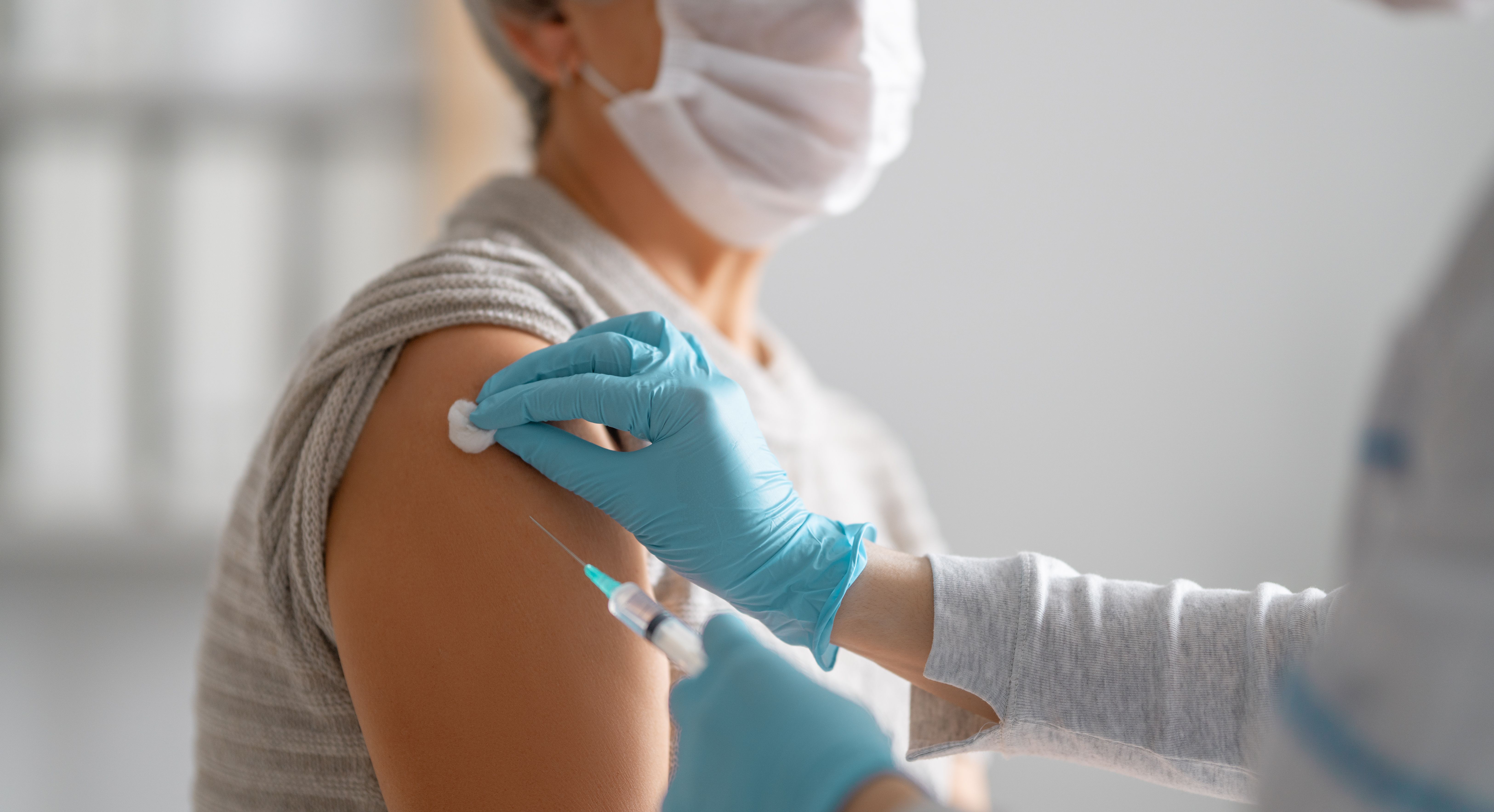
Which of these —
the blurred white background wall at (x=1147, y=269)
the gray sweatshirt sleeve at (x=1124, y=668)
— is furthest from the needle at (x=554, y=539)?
the blurred white background wall at (x=1147, y=269)

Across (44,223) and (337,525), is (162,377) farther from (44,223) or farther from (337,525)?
(337,525)

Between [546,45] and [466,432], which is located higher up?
[546,45]

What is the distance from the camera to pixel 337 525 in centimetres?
69

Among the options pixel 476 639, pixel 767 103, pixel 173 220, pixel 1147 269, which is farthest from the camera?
pixel 173 220

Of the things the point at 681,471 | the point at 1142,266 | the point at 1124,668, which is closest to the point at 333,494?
the point at 681,471

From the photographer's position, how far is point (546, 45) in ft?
3.24

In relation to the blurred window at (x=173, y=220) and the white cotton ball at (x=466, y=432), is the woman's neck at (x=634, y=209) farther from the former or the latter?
the blurred window at (x=173, y=220)

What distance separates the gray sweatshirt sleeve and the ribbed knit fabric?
0.13 meters

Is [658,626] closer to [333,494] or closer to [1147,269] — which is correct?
[333,494]

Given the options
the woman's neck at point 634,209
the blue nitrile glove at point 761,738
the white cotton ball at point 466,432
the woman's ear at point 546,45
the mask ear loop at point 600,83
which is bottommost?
the blue nitrile glove at point 761,738

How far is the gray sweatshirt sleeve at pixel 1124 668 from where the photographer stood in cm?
70

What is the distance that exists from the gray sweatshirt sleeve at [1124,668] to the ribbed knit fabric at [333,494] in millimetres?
130

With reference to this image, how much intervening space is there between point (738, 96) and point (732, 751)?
2.17 ft

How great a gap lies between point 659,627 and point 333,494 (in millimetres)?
282
